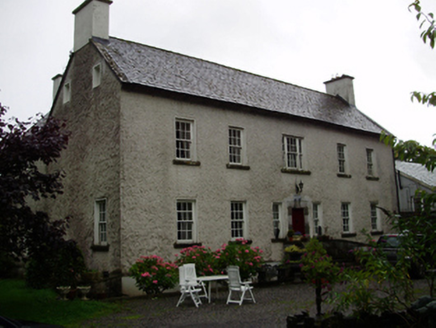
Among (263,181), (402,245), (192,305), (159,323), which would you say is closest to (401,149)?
(402,245)

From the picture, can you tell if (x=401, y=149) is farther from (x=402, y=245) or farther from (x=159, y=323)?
(x=159, y=323)

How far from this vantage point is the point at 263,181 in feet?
64.2

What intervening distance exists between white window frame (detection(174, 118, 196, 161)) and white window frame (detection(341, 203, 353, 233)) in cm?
997

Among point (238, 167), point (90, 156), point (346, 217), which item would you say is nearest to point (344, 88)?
point (346, 217)

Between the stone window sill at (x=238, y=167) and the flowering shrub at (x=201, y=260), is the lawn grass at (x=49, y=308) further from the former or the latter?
the stone window sill at (x=238, y=167)

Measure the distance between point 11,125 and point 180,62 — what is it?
1068cm

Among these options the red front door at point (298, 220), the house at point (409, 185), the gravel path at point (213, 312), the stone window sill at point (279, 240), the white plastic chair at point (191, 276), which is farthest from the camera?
the house at point (409, 185)

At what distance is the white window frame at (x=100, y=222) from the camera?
1642 cm

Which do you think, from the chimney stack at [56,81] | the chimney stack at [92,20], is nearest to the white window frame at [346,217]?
the chimney stack at [92,20]

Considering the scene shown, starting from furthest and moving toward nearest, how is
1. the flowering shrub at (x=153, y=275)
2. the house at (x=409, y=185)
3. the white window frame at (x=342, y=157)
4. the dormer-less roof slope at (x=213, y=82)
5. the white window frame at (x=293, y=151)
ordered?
1. the house at (x=409, y=185)
2. the white window frame at (x=342, y=157)
3. the white window frame at (x=293, y=151)
4. the dormer-less roof slope at (x=213, y=82)
5. the flowering shrub at (x=153, y=275)

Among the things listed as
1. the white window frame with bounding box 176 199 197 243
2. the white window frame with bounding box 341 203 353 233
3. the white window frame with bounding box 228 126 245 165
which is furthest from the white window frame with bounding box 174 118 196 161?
the white window frame with bounding box 341 203 353 233

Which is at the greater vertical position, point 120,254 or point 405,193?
point 405,193

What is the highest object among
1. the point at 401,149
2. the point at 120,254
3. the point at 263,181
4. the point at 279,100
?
the point at 279,100

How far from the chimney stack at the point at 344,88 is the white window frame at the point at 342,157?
5.85 meters
